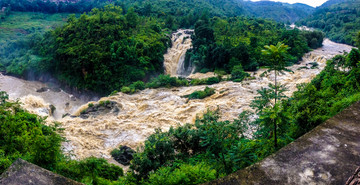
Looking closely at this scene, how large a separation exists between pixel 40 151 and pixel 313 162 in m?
7.93

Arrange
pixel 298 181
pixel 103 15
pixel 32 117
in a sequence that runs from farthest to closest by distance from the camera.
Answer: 1. pixel 103 15
2. pixel 32 117
3. pixel 298 181

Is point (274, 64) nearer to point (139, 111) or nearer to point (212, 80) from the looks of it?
point (139, 111)

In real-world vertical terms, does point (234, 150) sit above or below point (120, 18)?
below

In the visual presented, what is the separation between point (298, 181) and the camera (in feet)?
14.9

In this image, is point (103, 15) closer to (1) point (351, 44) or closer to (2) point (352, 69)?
(2) point (352, 69)

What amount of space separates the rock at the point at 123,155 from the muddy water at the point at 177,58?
17.4 metres

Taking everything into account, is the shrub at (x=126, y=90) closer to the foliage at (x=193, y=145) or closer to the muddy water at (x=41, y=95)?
the muddy water at (x=41, y=95)

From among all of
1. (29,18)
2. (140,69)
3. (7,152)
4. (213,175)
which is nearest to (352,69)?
(213,175)

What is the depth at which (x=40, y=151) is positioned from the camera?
318 inches

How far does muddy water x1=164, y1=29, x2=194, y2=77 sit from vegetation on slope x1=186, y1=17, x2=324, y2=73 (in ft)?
3.80

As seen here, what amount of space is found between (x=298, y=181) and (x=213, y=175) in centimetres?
218

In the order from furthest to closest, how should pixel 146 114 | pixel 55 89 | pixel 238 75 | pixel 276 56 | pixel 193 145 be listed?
pixel 55 89 → pixel 238 75 → pixel 146 114 → pixel 193 145 → pixel 276 56

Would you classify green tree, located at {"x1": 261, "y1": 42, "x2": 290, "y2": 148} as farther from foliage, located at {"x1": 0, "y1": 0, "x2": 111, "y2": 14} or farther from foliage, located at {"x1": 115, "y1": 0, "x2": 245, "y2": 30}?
foliage, located at {"x1": 0, "y1": 0, "x2": 111, "y2": 14}

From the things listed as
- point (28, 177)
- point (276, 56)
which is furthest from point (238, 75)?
point (28, 177)
